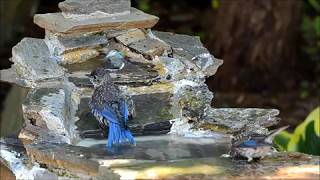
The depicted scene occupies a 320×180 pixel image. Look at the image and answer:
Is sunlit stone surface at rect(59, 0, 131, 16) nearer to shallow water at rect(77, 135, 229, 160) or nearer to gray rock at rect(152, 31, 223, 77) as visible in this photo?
gray rock at rect(152, 31, 223, 77)

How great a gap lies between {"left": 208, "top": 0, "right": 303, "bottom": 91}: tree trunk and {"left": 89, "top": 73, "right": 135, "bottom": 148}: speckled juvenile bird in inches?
164

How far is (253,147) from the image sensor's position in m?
2.93

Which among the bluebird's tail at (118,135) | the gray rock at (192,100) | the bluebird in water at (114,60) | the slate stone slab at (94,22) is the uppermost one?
the slate stone slab at (94,22)

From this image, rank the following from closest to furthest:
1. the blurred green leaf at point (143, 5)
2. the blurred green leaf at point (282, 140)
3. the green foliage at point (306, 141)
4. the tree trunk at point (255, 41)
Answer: the green foliage at point (306, 141) → the blurred green leaf at point (282, 140) → the tree trunk at point (255, 41) → the blurred green leaf at point (143, 5)

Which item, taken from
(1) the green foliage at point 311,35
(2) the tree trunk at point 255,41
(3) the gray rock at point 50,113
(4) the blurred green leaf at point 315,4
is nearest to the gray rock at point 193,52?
(3) the gray rock at point 50,113

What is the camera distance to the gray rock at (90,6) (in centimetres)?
375

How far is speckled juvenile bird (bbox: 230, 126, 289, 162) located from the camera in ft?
9.61

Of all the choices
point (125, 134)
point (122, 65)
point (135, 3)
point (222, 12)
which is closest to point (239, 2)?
point (222, 12)

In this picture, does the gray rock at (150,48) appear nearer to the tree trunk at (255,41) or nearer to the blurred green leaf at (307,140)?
the blurred green leaf at (307,140)

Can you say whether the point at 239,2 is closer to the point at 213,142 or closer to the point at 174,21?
the point at 174,21

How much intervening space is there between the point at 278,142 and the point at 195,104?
1635mm

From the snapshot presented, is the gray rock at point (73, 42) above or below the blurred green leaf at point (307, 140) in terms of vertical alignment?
above

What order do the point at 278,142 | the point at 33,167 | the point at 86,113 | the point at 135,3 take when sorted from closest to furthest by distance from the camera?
the point at 33,167
the point at 86,113
the point at 278,142
the point at 135,3

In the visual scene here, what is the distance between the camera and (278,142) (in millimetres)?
5098
